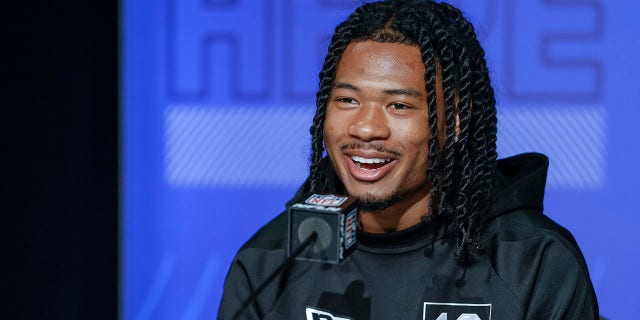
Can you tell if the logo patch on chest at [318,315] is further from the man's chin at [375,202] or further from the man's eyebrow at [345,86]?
the man's eyebrow at [345,86]

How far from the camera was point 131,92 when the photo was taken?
8.71 ft

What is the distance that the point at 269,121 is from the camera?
2.61m

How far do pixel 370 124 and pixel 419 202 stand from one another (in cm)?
22

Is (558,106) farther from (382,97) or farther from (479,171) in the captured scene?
(382,97)

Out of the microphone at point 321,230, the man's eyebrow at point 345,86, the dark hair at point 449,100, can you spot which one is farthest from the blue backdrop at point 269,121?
the microphone at point 321,230

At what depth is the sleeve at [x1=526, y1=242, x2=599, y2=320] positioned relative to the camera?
151cm

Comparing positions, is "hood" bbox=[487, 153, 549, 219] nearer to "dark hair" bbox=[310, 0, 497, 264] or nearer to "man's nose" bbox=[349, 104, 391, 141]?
"dark hair" bbox=[310, 0, 497, 264]

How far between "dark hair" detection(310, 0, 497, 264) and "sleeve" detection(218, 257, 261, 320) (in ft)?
0.76

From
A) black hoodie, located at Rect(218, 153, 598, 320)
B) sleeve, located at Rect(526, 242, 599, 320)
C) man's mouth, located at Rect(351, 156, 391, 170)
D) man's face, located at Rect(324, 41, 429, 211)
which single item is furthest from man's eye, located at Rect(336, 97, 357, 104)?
sleeve, located at Rect(526, 242, 599, 320)
